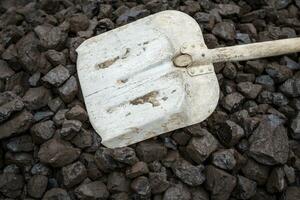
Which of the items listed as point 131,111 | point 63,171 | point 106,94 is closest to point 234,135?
point 131,111

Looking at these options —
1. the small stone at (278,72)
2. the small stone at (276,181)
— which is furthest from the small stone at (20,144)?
the small stone at (278,72)

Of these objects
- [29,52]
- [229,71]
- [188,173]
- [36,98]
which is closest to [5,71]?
[29,52]

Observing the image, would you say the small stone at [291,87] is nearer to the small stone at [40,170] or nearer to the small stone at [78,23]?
the small stone at [78,23]

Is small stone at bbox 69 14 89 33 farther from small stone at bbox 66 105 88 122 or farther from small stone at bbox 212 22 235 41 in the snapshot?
small stone at bbox 212 22 235 41

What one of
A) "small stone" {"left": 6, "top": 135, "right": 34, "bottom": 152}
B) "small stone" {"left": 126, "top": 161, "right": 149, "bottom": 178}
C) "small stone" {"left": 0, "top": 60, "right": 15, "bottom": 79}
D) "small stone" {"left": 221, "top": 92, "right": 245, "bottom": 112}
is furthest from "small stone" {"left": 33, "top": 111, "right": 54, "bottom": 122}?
"small stone" {"left": 221, "top": 92, "right": 245, "bottom": 112}

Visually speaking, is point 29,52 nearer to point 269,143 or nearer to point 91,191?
point 91,191
